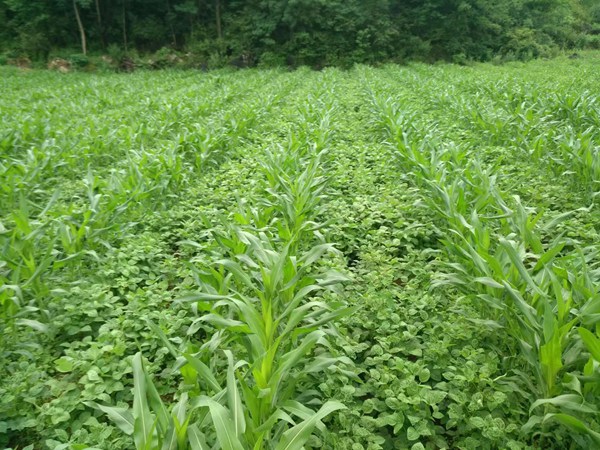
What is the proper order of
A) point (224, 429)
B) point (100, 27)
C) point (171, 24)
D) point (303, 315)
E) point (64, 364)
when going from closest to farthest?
point (224, 429) → point (303, 315) → point (64, 364) → point (100, 27) → point (171, 24)

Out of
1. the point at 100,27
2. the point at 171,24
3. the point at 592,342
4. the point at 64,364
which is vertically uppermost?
the point at 171,24

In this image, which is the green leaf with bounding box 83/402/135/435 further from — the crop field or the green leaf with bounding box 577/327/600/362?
the green leaf with bounding box 577/327/600/362

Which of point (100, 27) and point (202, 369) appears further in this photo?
point (100, 27)

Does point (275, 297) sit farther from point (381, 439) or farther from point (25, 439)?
point (25, 439)

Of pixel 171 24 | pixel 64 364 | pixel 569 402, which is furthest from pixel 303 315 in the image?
pixel 171 24

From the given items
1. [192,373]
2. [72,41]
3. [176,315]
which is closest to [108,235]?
[176,315]

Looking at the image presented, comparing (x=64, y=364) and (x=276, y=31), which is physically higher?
(x=276, y=31)

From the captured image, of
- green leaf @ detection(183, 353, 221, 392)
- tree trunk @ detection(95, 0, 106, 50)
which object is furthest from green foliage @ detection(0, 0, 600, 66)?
green leaf @ detection(183, 353, 221, 392)

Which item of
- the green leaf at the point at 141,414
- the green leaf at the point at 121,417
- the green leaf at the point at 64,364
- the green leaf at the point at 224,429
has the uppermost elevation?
the green leaf at the point at 224,429

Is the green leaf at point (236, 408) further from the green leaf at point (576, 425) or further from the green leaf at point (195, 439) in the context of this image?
the green leaf at point (576, 425)

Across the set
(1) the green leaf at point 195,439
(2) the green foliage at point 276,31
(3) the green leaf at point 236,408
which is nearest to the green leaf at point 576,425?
(3) the green leaf at point 236,408

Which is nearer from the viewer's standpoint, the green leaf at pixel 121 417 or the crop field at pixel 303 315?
the green leaf at pixel 121 417

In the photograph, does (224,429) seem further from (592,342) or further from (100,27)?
(100,27)

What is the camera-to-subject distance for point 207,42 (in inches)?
1080
